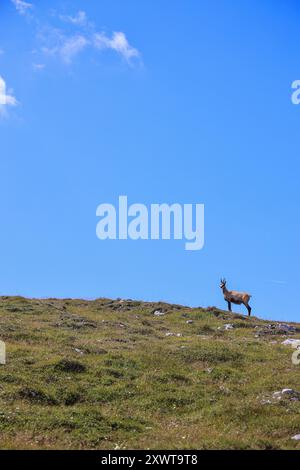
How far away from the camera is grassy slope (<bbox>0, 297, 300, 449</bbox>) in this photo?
52.1 ft

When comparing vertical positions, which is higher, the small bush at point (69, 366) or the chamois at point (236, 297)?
the chamois at point (236, 297)

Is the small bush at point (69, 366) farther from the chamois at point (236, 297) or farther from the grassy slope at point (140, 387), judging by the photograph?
the chamois at point (236, 297)

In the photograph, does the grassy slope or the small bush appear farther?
the small bush

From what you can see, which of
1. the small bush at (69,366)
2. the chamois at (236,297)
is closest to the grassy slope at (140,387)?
the small bush at (69,366)

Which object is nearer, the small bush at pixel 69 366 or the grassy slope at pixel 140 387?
the grassy slope at pixel 140 387

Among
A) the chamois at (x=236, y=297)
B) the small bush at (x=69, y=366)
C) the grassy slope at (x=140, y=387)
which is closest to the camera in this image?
the grassy slope at (x=140, y=387)

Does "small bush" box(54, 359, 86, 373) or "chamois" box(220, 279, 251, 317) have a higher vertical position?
"chamois" box(220, 279, 251, 317)

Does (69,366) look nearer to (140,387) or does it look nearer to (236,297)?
(140,387)

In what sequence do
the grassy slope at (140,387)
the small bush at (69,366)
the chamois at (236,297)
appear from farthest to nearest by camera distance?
the chamois at (236,297) → the small bush at (69,366) → the grassy slope at (140,387)

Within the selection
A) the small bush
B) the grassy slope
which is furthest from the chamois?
the small bush

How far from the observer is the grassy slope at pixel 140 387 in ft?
52.1

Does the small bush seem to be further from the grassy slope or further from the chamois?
the chamois

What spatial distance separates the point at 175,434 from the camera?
1611 cm
